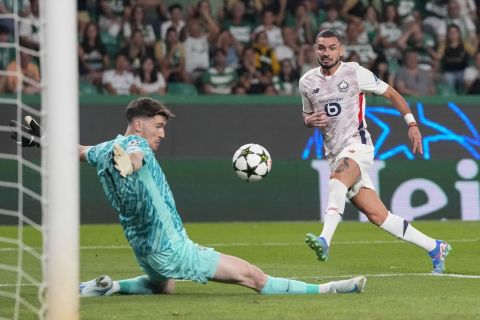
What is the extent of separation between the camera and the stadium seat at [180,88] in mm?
18984

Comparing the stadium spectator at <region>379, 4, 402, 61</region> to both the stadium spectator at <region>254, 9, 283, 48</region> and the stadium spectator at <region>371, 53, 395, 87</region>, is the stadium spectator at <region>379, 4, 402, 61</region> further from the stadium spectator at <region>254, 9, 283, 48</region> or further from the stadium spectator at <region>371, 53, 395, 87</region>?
the stadium spectator at <region>254, 9, 283, 48</region>

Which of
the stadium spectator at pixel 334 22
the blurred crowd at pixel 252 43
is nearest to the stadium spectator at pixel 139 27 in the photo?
the blurred crowd at pixel 252 43

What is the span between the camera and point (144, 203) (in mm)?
8438

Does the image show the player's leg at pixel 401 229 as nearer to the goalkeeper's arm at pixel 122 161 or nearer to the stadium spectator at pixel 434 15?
the goalkeeper's arm at pixel 122 161

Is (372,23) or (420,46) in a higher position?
(372,23)

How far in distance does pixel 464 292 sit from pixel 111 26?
11.8m

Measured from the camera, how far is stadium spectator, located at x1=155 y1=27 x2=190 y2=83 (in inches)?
752

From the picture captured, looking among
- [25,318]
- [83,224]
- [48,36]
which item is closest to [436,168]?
[83,224]

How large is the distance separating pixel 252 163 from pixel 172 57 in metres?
8.94

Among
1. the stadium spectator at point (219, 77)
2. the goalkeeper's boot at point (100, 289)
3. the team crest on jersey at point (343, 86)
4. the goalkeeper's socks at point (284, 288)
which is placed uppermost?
the team crest on jersey at point (343, 86)

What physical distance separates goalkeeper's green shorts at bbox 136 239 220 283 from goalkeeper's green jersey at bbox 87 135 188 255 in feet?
0.14

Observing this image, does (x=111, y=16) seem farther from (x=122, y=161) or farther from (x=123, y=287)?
(x=122, y=161)

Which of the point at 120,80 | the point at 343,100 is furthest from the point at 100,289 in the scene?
the point at 120,80

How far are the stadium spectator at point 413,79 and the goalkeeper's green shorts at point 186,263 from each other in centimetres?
1142
